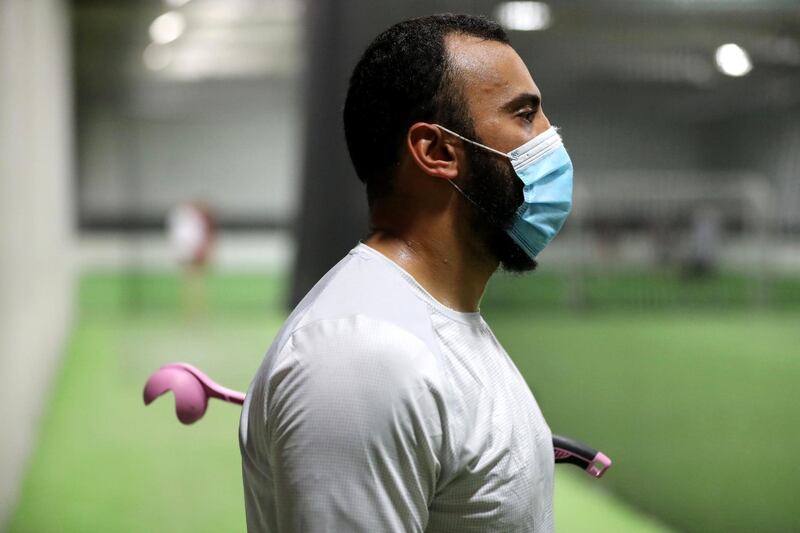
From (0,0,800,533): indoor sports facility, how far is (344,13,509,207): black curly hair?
5.51 feet

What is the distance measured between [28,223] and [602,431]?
268cm

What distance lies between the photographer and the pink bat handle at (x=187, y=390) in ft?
4.10

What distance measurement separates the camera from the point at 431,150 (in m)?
1.07

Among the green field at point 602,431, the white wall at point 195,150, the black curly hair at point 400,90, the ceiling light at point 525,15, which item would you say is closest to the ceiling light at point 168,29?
the white wall at point 195,150

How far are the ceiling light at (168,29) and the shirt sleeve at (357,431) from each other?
10745 millimetres

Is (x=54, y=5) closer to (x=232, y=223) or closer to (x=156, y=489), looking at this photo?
(x=156, y=489)

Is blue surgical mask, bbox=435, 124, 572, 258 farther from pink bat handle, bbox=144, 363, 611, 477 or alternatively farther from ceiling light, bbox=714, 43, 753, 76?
ceiling light, bbox=714, 43, 753, 76

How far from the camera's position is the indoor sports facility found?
10.1ft

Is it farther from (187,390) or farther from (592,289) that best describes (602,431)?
(187,390)

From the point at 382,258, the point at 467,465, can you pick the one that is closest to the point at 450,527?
the point at 467,465

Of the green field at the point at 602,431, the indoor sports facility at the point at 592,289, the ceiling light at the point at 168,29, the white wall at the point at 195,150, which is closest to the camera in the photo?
the green field at the point at 602,431

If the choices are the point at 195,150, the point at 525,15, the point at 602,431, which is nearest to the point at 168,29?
the point at 195,150

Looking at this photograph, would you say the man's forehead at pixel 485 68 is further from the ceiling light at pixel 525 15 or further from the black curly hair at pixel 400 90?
the ceiling light at pixel 525 15

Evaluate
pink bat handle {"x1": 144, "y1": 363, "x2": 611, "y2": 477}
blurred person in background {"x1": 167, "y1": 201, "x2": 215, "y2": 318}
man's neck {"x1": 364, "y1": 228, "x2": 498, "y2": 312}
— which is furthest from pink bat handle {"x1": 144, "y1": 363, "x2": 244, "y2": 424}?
blurred person in background {"x1": 167, "y1": 201, "x2": 215, "y2": 318}
